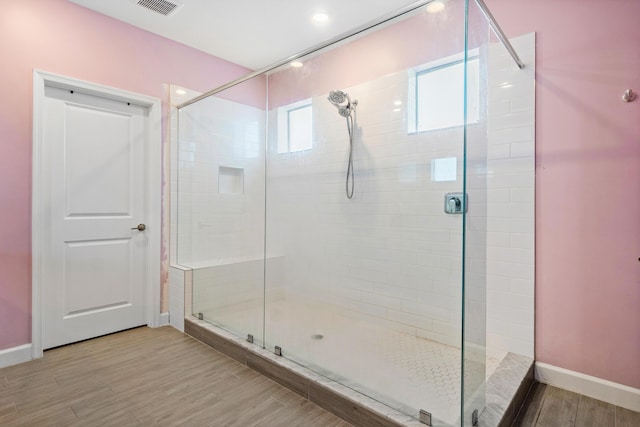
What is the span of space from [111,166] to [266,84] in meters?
1.44

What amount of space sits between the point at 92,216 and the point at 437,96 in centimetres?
276

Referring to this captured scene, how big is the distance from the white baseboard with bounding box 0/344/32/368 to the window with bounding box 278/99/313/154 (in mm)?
2234

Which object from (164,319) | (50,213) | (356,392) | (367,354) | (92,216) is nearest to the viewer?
(356,392)

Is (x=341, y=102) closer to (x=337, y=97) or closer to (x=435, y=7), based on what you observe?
(x=337, y=97)

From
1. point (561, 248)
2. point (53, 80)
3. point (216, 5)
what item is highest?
point (216, 5)

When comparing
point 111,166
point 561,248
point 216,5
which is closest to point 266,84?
point 216,5

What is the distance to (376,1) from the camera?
248 cm

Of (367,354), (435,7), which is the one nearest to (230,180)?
(367,354)

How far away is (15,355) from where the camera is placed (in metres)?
2.28

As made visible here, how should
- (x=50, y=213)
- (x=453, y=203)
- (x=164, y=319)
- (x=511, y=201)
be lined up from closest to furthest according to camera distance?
1. (x=453, y=203)
2. (x=511, y=201)
3. (x=50, y=213)
4. (x=164, y=319)

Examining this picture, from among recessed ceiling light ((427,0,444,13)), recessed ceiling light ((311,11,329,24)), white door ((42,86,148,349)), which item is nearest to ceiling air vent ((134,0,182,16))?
white door ((42,86,148,349))

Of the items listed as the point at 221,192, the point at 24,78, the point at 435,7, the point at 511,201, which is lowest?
the point at 511,201

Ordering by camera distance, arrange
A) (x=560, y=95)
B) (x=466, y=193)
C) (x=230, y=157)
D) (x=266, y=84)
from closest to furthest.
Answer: (x=466, y=193) < (x=560, y=95) < (x=266, y=84) < (x=230, y=157)

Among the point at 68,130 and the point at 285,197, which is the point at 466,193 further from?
the point at 68,130
